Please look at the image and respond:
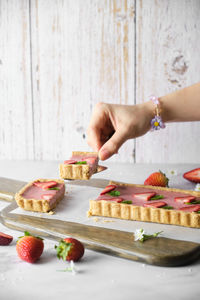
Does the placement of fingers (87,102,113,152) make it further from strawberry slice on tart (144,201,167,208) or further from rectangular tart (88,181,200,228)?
strawberry slice on tart (144,201,167,208)

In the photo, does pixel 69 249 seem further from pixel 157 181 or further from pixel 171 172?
pixel 171 172

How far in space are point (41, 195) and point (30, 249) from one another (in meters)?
0.70

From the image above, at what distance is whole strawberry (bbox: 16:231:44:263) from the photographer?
195 centimetres

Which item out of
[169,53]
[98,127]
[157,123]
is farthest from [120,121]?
[169,53]

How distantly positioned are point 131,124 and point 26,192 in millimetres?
849

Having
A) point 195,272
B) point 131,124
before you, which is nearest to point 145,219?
point 195,272

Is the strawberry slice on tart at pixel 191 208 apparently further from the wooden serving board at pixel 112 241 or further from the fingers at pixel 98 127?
the fingers at pixel 98 127

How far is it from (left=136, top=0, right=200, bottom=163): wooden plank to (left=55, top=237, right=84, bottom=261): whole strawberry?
2051 mm

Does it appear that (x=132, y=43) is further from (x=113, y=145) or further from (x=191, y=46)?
(x=113, y=145)

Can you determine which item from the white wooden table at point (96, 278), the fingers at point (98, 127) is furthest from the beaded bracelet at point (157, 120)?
the white wooden table at point (96, 278)

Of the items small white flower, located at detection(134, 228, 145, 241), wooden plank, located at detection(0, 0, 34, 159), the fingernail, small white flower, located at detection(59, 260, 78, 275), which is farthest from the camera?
wooden plank, located at detection(0, 0, 34, 159)

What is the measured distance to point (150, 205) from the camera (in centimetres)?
243

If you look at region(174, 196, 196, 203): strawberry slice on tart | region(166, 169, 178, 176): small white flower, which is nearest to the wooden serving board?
region(174, 196, 196, 203): strawberry slice on tart

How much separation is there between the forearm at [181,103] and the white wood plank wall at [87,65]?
0.65 m
